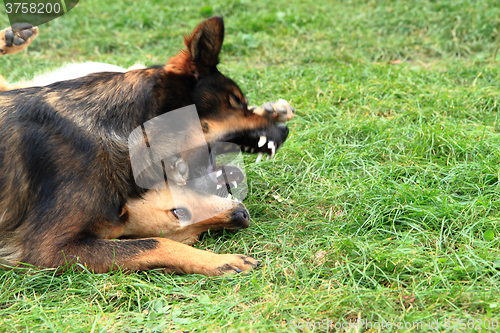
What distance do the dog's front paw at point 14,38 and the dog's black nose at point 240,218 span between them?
11.3 ft

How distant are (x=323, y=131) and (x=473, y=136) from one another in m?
1.54

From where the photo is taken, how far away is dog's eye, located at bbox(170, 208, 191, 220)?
3.65 metres

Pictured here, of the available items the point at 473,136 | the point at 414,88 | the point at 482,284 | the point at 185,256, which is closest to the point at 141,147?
the point at 185,256

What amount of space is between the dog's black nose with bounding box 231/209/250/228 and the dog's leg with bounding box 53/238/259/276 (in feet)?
1.47

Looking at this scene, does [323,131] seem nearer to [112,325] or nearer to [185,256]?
[185,256]

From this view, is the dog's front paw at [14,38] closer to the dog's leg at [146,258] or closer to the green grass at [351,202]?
the green grass at [351,202]

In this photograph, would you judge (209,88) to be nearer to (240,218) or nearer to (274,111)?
(274,111)

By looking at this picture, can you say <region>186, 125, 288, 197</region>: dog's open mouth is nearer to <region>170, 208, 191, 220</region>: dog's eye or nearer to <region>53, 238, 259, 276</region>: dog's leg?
<region>170, 208, 191, 220</region>: dog's eye

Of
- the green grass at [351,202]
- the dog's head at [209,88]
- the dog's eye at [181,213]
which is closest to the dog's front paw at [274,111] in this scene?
the dog's head at [209,88]

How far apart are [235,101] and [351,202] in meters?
1.35

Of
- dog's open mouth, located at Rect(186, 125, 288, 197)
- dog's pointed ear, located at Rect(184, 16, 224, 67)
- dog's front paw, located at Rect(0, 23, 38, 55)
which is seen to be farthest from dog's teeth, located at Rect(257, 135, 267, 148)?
dog's front paw, located at Rect(0, 23, 38, 55)

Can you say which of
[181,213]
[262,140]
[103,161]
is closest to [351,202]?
[262,140]

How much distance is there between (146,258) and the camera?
3229mm

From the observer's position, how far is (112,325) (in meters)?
2.74
